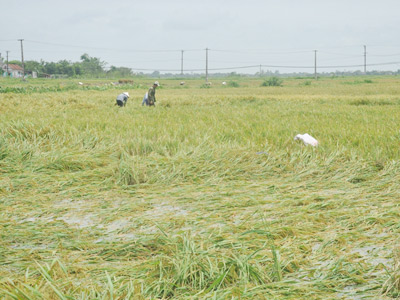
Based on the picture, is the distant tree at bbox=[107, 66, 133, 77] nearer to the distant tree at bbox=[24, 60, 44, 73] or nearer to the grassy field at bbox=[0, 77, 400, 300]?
the distant tree at bbox=[24, 60, 44, 73]

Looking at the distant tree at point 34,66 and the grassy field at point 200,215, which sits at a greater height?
the distant tree at point 34,66

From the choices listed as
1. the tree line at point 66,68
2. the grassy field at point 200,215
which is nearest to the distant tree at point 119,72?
the tree line at point 66,68

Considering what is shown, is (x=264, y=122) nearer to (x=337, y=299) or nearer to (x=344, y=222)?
(x=344, y=222)

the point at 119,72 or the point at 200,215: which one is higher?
the point at 119,72

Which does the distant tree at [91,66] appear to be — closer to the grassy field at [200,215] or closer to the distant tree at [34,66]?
the distant tree at [34,66]

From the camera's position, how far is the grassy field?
210 centimetres

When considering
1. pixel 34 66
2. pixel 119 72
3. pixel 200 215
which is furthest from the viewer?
pixel 34 66

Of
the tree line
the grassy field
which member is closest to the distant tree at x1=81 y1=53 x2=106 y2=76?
the tree line

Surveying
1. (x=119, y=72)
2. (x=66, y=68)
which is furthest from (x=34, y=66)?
(x=119, y=72)

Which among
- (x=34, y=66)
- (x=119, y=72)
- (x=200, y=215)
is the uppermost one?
(x=34, y=66)

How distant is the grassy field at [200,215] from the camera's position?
210cm

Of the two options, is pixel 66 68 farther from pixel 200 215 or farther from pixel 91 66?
pixel 200 215

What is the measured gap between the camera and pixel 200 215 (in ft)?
11.0

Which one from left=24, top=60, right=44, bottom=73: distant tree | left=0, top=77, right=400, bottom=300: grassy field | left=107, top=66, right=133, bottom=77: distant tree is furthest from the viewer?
left=24, top=60, right=44, bottom=73: distant tree
